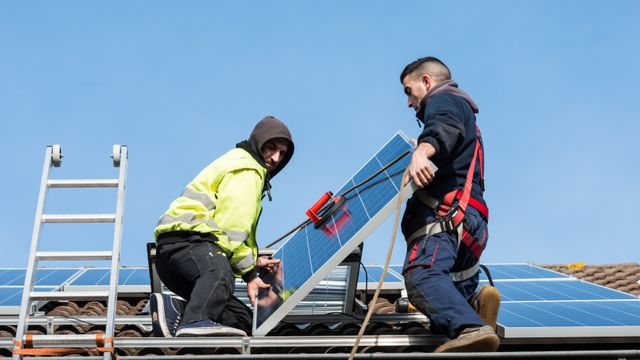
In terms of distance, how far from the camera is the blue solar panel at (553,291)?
7500 millimetres

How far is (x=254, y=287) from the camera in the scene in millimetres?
5812

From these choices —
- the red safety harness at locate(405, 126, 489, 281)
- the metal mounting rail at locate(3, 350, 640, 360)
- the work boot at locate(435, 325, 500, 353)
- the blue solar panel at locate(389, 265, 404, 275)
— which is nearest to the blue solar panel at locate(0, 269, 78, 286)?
the blue solar panel at locate(389, 265, 404, 275)

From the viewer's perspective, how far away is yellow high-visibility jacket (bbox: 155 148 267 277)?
18.7 ft

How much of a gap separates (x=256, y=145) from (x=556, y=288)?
3.66 meters

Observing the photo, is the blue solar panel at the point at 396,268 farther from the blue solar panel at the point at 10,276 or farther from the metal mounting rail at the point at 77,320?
the blue solar panel at the point at 10,276

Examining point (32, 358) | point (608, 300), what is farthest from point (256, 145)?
point (608, 300)

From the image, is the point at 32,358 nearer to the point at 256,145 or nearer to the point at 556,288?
the point at 256,145

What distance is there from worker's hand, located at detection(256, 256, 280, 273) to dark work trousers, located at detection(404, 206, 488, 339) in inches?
43.8

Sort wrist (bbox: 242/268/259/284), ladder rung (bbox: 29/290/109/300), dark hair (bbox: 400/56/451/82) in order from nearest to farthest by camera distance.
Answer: ladder rung (bbox: 29/290/109/300) < wrist (bbox: 242/268/259/284) < dark hair (bbox: 400/56/451/82)

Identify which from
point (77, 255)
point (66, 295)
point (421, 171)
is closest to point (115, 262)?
point (77, 255)

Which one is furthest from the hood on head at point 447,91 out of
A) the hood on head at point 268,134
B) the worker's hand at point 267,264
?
the worker's hand at point 267,264

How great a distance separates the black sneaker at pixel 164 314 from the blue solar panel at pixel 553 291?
285 centimetres

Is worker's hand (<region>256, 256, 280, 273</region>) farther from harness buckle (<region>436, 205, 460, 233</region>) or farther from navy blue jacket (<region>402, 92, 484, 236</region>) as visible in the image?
harness buckle (<region>436, 205, 460, 233</region>)

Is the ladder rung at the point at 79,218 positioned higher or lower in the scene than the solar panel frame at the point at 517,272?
lower
